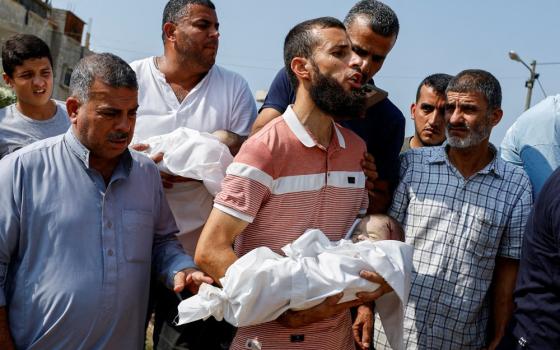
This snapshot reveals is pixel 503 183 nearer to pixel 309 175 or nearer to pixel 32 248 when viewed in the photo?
A: pixel 309 175

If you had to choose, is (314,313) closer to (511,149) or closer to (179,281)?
(179,281)

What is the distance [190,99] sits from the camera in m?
3.75

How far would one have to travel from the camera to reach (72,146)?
2.97m

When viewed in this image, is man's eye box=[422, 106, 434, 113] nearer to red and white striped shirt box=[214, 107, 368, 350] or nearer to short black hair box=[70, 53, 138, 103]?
red and white striped shirt box=[214, 107, 368, 350]

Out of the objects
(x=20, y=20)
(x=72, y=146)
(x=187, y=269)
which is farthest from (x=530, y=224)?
(x=20, y=20)

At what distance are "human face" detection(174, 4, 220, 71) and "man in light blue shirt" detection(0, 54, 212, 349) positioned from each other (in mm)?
802

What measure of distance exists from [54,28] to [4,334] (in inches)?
1095

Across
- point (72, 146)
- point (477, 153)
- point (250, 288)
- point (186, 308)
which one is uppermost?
point (477, 153)

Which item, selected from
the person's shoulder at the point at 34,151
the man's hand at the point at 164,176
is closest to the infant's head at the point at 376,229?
the man's hand at the point at 164,176

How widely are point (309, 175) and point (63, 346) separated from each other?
1301 mm

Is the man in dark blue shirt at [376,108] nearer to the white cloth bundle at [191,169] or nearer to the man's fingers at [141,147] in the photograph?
the white cloth bundle at [191,169]

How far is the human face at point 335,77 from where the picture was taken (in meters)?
3.08

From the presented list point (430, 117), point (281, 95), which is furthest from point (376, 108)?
point (430, 117)

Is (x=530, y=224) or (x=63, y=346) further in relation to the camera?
(x=530, y=224)
